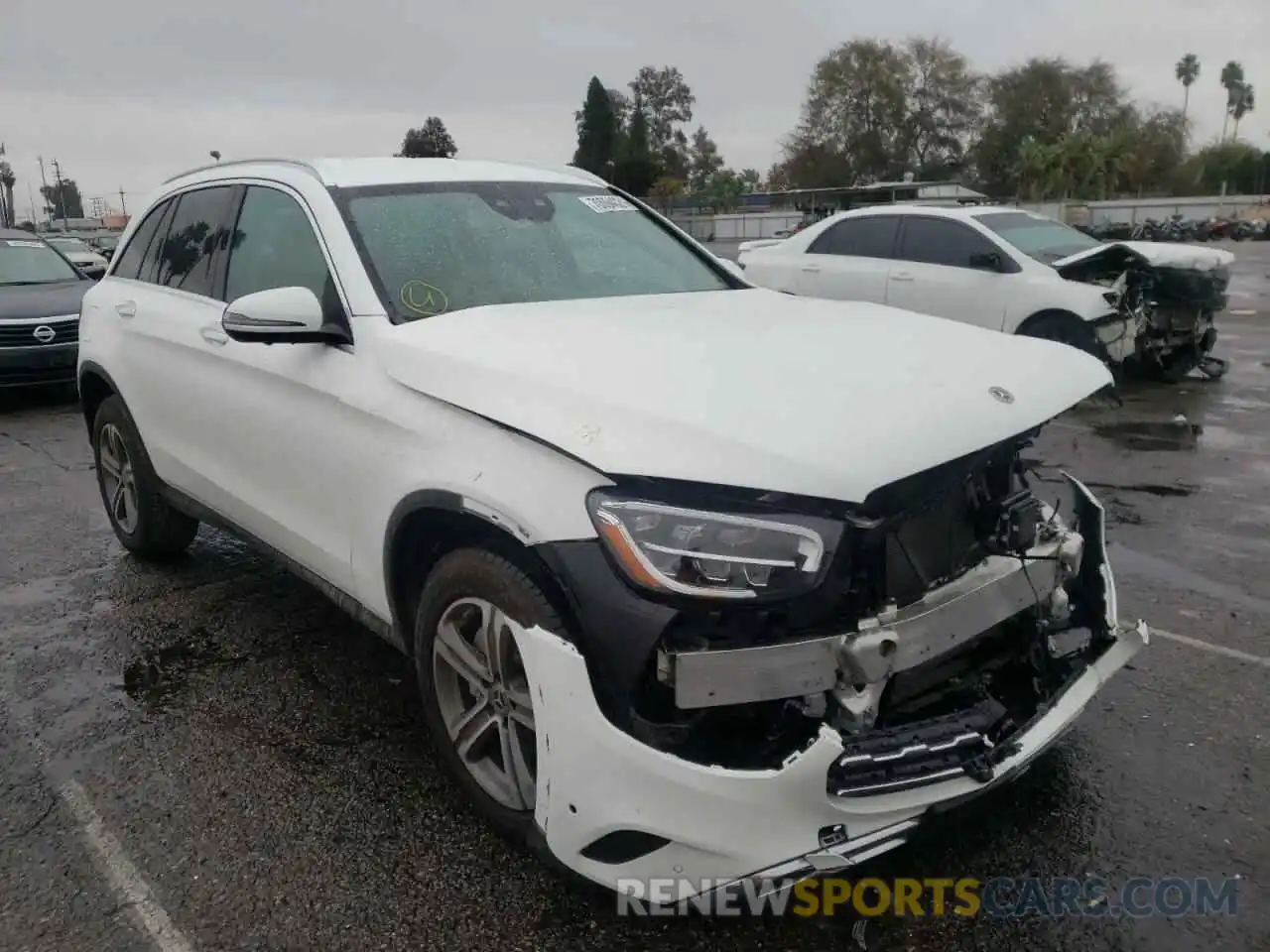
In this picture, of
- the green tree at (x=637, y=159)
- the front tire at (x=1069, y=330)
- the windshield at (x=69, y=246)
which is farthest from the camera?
the green tree at (x=637, y=159)

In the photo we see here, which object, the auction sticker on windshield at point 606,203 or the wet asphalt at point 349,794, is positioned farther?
the auction sticker on windshield at point 606,203

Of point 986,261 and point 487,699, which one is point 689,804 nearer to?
point 487,699

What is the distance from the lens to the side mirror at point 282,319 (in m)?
3.08

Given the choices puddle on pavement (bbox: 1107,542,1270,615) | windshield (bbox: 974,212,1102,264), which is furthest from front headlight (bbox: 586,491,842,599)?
windshield (bbox: 974,212,1102,264)

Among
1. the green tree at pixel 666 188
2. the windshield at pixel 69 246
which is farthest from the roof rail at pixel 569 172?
the green tree at pixel 666 188

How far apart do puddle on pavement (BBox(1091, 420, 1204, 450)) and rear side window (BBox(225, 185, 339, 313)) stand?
6.30 metres

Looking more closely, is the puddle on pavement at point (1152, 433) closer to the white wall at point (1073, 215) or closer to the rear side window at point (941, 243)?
the rear side window at point (941, 243)

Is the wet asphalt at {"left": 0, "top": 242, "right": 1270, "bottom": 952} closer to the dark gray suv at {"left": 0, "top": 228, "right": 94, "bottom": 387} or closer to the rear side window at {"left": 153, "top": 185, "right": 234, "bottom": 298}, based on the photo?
the rear side window at {"left": 153, "top": 185, "right": 234, "bottom": 298}

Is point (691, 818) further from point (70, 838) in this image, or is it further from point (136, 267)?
point (136, 267)

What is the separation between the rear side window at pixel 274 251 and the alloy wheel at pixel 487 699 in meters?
1.19

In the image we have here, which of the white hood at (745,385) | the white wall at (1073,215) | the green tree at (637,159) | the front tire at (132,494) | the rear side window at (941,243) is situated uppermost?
the green tree at (637,159)

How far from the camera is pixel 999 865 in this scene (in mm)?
2719

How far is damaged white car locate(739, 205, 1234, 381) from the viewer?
9234mm

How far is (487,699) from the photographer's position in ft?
8.93
